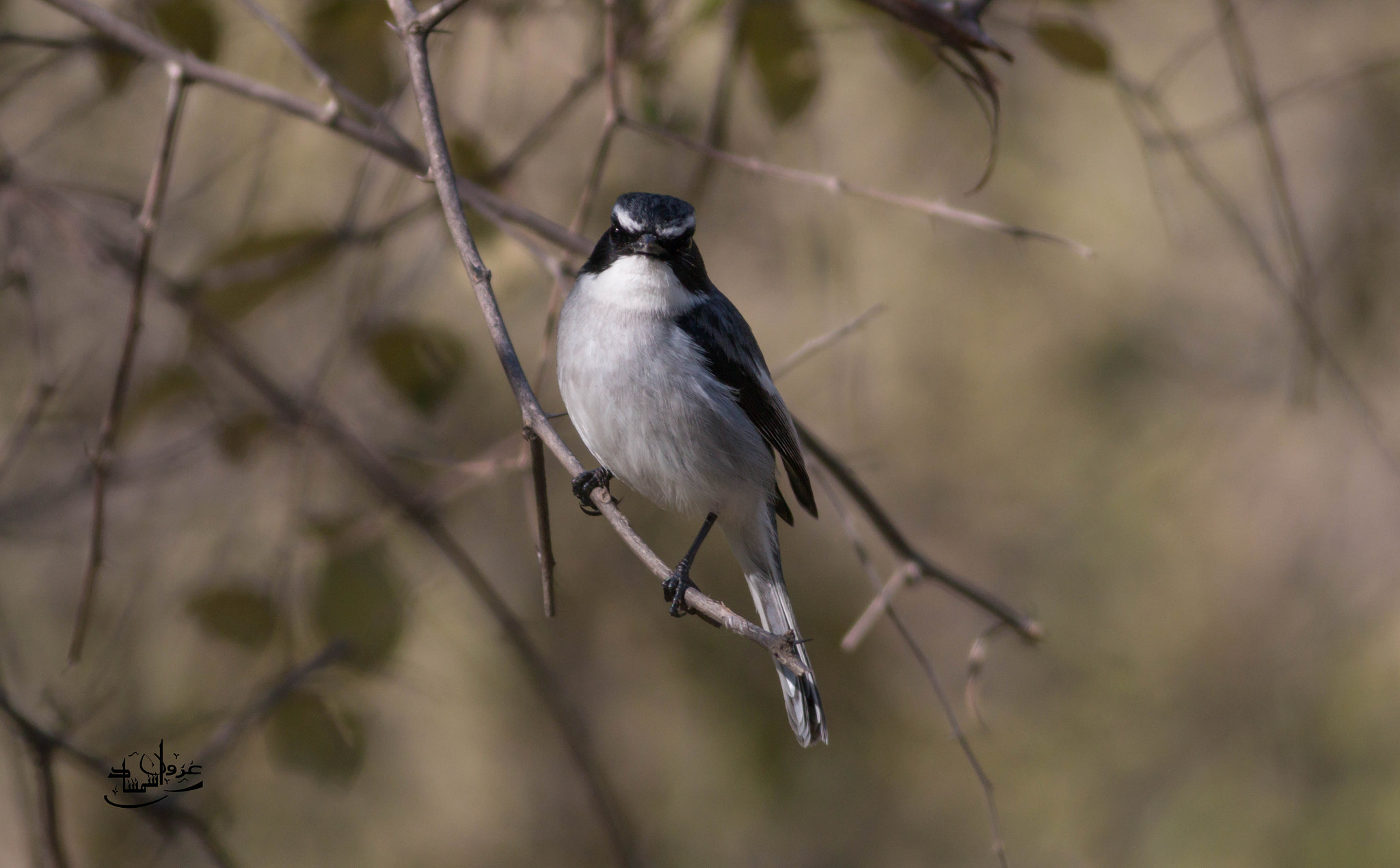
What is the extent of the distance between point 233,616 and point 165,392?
0.94m

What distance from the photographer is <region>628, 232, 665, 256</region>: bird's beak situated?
115 inches

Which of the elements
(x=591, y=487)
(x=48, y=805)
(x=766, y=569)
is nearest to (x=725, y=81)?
(x=591, y=487)

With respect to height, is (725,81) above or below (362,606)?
above

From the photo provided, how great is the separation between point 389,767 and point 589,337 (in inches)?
124

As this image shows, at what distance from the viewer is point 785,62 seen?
3.31 metres

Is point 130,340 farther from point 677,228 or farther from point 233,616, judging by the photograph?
point 677,228

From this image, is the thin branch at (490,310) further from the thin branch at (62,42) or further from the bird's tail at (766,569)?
the thin branch at (62,42)

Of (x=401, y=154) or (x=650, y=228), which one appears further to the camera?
(x=401, y=154)

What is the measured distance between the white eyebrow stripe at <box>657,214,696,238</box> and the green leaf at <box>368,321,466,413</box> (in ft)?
3.32

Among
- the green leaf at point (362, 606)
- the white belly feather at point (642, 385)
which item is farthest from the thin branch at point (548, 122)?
the green leaf at point (362, 606)

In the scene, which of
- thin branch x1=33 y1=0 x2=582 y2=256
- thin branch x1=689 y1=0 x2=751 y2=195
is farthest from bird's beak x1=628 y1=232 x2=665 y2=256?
thin branch x1=689 y1=0 x2=751 y2=195

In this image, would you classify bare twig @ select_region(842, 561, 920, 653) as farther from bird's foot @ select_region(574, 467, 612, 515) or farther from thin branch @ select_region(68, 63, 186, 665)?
thin branch @ select_region(68, 63, 186, 665)

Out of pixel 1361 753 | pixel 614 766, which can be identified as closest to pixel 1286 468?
pixel 1361 753

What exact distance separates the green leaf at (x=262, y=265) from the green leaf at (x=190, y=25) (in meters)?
0.63
